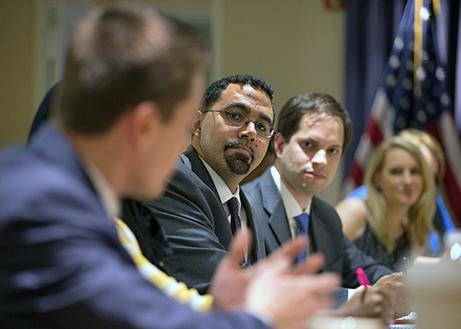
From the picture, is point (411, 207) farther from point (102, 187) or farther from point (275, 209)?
point (102, 187)

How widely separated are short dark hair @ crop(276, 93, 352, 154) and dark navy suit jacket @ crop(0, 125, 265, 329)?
209cm

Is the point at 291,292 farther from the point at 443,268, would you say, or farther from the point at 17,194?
the point at 17,194

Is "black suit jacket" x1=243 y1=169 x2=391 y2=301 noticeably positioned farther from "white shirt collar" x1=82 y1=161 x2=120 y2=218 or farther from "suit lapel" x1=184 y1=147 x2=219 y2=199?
"white shirt collar" x1=82 y1=161 x2=120 y2=218

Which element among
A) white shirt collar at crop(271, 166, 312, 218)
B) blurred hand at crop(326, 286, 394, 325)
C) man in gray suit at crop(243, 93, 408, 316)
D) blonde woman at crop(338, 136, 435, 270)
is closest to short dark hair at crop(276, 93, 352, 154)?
man in gray suit at crop(243, 93, 408, 316)

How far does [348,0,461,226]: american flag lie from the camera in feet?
15.4

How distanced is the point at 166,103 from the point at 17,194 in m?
0.21

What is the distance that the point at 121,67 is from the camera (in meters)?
1.02

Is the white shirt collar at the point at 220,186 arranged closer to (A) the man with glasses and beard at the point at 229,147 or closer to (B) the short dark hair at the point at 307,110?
(A) the man with glasses and beard at the point at 229,147

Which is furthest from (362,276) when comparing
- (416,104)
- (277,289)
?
(416,104)

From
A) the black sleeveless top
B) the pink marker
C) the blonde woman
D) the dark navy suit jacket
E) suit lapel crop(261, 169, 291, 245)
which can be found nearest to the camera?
the dark navy suit jacket

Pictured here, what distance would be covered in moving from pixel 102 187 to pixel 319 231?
197cm

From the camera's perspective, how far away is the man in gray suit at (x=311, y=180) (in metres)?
2.90

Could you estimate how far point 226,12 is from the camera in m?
5.56

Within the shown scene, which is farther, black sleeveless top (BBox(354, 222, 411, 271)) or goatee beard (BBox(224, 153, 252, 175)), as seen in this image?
black sleeveless top (BBox(354, 222, 411, 271))
